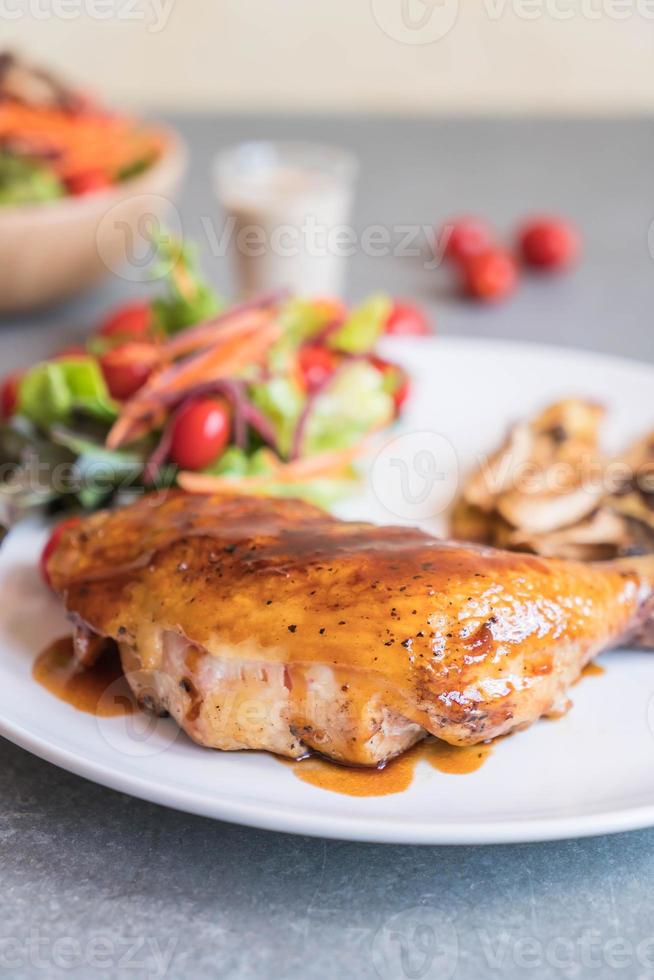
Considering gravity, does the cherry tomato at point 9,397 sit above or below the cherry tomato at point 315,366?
below

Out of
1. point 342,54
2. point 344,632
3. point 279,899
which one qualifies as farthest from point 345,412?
point 342,54

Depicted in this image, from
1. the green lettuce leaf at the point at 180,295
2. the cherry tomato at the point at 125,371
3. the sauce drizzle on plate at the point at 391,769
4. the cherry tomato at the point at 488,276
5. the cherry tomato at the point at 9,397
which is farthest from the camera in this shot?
the cherry tomato at the point at 488,276

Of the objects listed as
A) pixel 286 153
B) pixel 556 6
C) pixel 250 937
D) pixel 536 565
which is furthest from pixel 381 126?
pixel 250 937

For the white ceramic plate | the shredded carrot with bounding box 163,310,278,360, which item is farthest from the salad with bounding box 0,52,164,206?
the white ceramic plate

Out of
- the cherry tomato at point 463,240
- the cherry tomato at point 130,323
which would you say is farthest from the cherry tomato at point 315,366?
the cherry tomato at point 463,240

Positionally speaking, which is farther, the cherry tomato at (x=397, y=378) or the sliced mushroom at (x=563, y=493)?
the cherry tomato at (x=397, y=378)

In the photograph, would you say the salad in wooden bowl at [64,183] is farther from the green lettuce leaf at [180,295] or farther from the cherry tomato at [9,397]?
the cherry tomato at [9,397]
